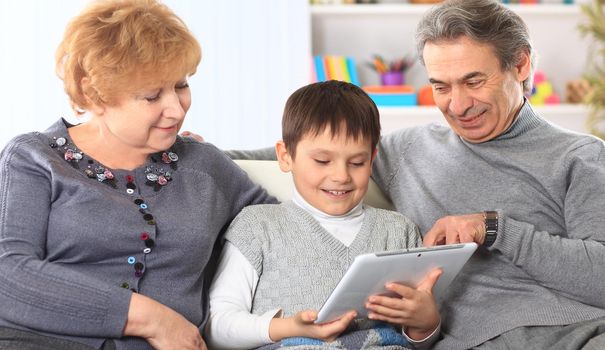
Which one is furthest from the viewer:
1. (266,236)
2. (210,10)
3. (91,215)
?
(210,10)

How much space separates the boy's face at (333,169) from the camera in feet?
5.90

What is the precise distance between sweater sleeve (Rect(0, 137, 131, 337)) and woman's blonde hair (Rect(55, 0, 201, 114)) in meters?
0.29

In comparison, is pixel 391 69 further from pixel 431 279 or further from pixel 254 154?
pixel 431 279

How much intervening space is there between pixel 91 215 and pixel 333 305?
21.5 inches

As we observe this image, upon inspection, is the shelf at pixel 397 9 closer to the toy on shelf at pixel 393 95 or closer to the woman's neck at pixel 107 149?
the toy on shelf at pixel 393 95

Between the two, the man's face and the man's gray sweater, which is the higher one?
the man's face

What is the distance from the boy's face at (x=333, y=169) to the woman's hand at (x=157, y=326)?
406 mm

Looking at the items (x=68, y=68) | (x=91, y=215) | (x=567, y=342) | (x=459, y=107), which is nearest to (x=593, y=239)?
(x=567, y=342)

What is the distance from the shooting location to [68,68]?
1.80m

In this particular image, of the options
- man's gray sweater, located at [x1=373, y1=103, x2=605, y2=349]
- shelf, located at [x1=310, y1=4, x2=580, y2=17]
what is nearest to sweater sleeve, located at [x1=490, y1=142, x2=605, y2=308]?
man's gray sweater, located at [x1=373, y1=103, x2=605, y2=349]

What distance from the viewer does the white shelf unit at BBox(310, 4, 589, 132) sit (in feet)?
15.7

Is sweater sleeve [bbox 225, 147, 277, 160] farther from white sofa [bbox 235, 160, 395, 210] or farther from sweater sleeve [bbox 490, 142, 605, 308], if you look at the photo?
sweater sleeve [bbox 490, 142, 605, 308]

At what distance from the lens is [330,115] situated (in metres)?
1.82

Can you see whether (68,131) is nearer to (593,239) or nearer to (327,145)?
(327,145)
